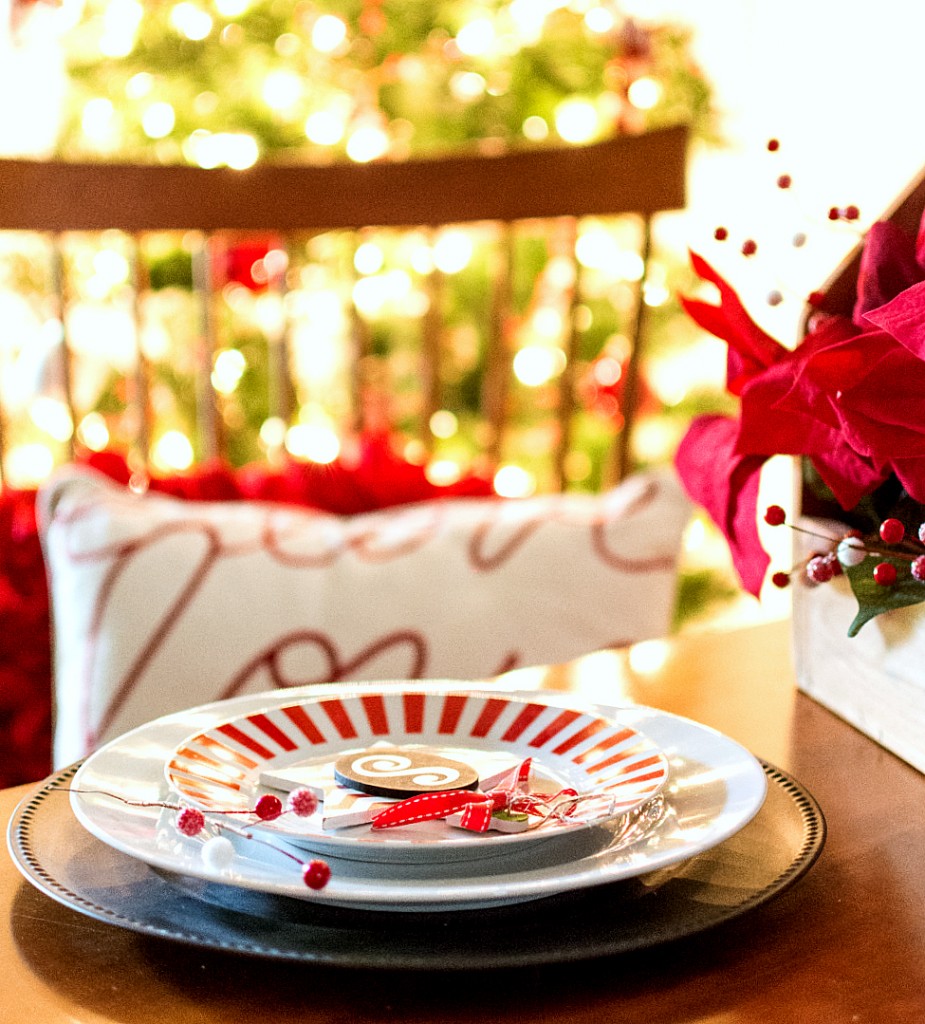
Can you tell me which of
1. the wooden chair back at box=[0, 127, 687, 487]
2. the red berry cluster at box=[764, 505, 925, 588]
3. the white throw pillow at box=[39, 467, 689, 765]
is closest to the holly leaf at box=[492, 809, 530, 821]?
the red berry cluster at box=[764, 505, 925, 588]

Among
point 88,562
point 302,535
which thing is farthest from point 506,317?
point 88,562

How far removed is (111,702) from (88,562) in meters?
0.10

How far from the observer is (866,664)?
604 mm

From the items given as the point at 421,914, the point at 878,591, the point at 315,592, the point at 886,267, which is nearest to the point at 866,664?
the point at 878,591

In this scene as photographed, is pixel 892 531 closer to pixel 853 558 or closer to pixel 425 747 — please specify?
pixel 853 558

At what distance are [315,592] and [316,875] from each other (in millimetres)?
538

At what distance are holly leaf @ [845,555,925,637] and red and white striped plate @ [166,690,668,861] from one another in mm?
125

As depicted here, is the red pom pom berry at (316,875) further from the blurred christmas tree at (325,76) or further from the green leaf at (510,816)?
the blurred christmas tree at (325,76)

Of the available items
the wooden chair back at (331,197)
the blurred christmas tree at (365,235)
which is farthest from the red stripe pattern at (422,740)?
the blurred christmas tree at (365,235)

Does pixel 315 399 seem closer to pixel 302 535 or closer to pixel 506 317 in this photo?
pixel 506 317

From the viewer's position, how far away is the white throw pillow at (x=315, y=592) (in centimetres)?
86

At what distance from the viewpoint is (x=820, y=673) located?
2.15 ft

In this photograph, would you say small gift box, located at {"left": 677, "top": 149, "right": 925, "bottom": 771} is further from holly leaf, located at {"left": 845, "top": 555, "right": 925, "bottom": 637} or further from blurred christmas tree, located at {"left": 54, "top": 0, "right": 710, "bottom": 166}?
blurred christmas tree, located at {"left": 54, "top": 0, "right": 710, "bottom": 166}

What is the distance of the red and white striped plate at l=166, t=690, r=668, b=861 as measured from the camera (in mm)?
395
